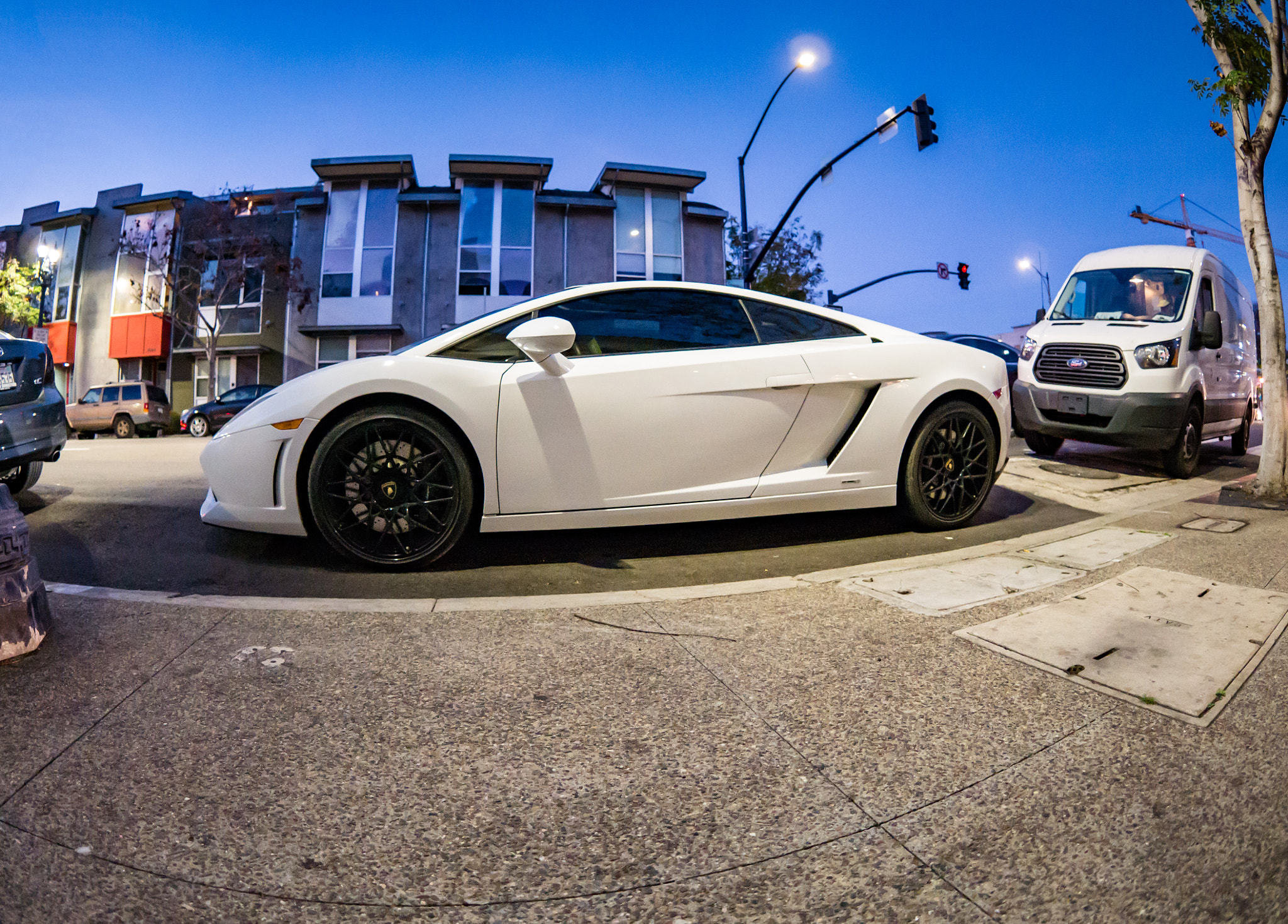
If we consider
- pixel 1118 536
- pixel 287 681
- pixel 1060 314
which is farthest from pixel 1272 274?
pixel 287 681

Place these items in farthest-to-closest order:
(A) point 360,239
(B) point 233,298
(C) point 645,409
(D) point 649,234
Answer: (B) point 233,298 < (D) point 649,234 < (A) point 360,239 < (C) point 645,409

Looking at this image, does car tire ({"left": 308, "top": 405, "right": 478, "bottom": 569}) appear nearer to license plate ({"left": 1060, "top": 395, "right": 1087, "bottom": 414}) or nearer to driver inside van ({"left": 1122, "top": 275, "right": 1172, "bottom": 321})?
license plate ({"left": 1060, "top": 395, "right": 1087, "bottom": 414})

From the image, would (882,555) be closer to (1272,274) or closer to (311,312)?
(1272,274)

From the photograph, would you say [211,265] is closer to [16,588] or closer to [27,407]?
[27,407]

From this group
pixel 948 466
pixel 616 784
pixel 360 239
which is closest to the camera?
pixel 616 784

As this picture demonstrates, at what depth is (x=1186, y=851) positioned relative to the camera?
1428 millimetres

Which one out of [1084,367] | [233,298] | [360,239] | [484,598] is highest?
[360,239]

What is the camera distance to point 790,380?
12.4 feet

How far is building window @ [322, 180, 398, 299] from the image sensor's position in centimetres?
2528

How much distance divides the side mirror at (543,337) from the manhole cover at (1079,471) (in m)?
5.29

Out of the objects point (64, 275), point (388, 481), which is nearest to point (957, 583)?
point (388, 481)

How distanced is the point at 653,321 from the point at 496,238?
23148 millimetres

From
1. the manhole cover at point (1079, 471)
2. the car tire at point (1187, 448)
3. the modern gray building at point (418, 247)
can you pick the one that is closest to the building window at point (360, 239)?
the modern gray building at point (418, 247)

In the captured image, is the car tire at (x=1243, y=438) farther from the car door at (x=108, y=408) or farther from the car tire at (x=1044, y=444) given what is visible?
the car door at (x=108, y=408)
